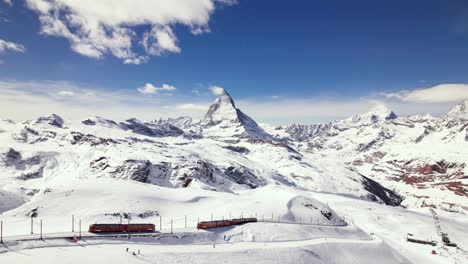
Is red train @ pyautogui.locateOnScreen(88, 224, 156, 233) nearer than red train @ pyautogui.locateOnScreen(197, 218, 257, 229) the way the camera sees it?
Yes

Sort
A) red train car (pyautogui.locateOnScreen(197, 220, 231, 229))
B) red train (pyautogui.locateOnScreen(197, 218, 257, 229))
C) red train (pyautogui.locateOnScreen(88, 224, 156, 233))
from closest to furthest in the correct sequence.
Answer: red train (pyautogui.locateOnScreen(88, 224, 156, 233)), red train car (pyautogui.locateOnScreen(197, 220, 231, 229)), red train (pyautogui.locateOnScreen(197, 218, 257, 229))

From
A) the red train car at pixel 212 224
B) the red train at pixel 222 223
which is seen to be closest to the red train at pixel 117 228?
the red train car at pixel 212 224

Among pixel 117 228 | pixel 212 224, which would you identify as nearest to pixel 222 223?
pixel 212 224

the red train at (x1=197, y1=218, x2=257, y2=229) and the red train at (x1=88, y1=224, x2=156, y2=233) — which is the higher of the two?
the red train at (x1=88, y1=224, x2=156, y2=233)

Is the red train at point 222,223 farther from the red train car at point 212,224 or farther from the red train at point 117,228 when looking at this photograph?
the red train at point 117,228

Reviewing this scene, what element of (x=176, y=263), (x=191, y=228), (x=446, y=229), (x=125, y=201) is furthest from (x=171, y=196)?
(x=446, y=229)

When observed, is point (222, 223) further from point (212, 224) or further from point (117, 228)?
point (117, 228)

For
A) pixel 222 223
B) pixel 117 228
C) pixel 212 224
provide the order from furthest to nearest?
1. pixel 222 223
2. pixel 212 224
3. pixel 117 228

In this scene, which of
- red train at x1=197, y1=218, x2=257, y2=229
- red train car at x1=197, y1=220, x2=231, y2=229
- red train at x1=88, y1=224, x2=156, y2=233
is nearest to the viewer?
red train at x1=88, y1=224, x2=156, y2=233

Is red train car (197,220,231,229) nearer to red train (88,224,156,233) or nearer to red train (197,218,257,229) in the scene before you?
red train (197,218,257,229)

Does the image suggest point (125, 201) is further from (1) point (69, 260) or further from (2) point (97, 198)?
(1) point (69, 260)

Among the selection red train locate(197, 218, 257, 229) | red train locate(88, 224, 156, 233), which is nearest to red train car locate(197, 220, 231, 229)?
red train locate(197, 218, 257, 229)
